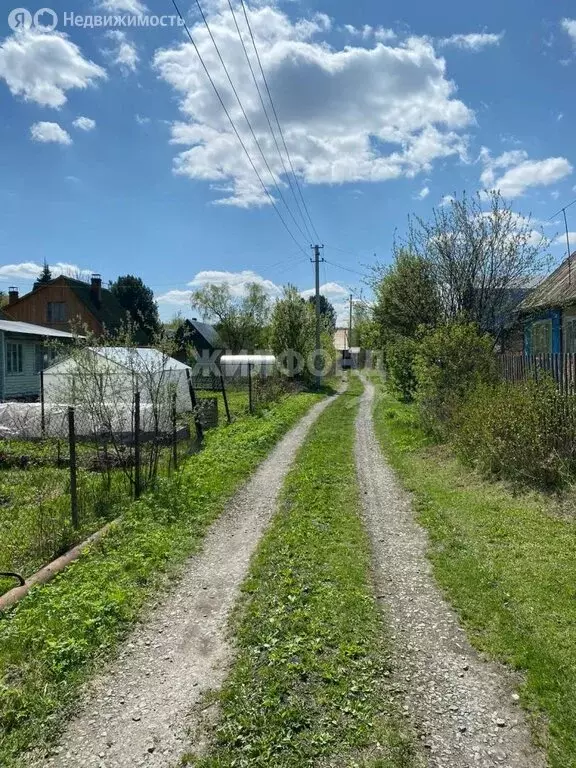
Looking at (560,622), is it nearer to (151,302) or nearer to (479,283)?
(479,283)

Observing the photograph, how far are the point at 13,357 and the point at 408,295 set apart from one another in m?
17.4

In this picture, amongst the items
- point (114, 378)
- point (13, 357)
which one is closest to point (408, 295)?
point (114, 378)

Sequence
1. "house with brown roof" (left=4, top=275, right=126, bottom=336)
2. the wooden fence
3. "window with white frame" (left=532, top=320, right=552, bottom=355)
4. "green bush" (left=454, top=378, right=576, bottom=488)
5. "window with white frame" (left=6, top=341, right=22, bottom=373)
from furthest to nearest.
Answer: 1. "house with brown roof" (left=4, top=275, right=126, bottom=336)
2. "window with white frame" (left=6, top=341, right=22, bottom=373)
3. "window with white frame" (left=532, top=320, right=552, bottom=355)
4. the wooden fence
5. "green bush" (left=454, top=378, right=576, bottom=488)

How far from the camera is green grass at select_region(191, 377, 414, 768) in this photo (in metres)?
2.71

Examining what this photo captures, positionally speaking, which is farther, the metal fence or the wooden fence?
the wooden fence

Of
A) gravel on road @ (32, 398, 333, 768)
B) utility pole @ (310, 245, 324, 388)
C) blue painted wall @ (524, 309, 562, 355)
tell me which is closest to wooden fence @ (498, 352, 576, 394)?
blue painted wall @ (524, 309, 562, 355)

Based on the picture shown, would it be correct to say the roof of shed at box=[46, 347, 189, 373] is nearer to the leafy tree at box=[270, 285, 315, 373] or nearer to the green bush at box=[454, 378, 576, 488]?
the green bush at box=[454, 378, 576, 488]

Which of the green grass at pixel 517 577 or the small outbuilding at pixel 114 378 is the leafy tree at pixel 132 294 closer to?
the small outbuilding at pixel 114 378

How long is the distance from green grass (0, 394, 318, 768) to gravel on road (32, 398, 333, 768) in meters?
0.16

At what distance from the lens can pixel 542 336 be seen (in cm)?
1642

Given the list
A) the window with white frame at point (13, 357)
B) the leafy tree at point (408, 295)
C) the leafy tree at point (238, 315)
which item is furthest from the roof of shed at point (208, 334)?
the leafy tree at point (408, 295)

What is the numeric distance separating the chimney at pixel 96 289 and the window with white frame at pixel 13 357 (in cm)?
2094

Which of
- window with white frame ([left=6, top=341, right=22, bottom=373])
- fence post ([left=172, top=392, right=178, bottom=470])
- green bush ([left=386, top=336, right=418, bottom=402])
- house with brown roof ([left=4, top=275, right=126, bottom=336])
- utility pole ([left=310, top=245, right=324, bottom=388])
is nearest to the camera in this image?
fence post ([left=172, top=392, right=178, bottom=470])

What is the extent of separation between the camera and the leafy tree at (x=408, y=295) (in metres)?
16.5
